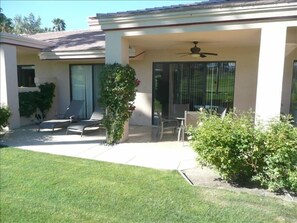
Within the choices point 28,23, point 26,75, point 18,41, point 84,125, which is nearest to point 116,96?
point 84,125

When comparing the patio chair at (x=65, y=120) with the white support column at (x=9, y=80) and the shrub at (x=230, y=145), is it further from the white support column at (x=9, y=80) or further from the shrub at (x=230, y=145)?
the shrub at (x=230, y=145)

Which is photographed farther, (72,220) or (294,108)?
(294,108)

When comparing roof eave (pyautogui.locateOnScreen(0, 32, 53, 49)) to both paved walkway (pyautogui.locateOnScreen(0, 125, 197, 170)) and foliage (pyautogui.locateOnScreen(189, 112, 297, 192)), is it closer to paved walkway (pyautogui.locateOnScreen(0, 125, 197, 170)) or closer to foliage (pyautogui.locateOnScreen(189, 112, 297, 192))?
paved walkway (pyautogui.locateOnScreen(0, 125, 197, 170))

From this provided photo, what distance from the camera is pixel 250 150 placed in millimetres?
4605

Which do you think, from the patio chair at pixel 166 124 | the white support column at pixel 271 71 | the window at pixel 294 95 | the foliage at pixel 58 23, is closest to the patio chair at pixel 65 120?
the patio chair at pixel 166 124

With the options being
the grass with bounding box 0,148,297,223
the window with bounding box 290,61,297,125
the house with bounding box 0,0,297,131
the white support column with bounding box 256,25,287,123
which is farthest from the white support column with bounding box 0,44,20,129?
the window with bounding box 290,61,297,125

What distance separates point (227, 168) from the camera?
4.70m

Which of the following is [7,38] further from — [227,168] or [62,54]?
[227,168]

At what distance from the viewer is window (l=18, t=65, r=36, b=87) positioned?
1339 centimetres

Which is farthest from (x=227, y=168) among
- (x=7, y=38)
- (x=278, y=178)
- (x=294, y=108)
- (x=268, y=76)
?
(x=7, y=38)

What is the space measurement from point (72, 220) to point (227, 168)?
2.81 metres

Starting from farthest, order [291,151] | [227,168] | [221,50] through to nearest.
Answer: [221,50]
[227,168]
[291,151]

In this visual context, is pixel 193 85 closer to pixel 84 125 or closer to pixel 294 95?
pixel 294 95

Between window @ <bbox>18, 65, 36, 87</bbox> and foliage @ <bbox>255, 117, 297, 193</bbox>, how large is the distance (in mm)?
12262
